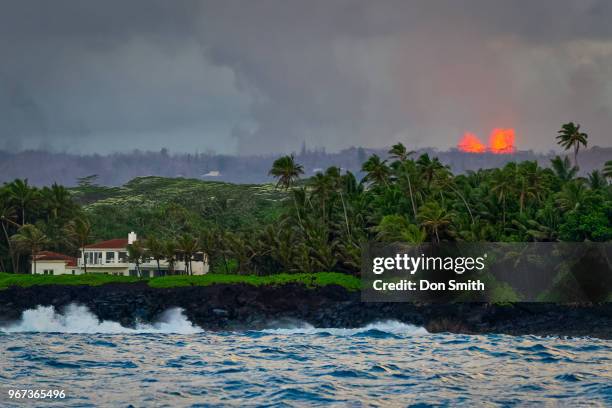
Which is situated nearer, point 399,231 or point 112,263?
point 399,231

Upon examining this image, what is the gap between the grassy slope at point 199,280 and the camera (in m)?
98.4

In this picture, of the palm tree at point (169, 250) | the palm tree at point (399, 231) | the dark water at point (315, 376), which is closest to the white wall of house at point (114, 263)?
the palm tree at point (169, 250)

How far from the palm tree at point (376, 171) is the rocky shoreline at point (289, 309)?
2194 cm

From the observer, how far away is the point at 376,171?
11350 centimetres

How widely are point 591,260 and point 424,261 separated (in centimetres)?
1825

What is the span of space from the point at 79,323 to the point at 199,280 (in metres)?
15.0

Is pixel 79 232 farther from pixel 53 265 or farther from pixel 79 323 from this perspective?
pixel 79 323

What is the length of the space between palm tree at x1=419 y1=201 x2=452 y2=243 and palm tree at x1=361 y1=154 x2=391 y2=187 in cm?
1868

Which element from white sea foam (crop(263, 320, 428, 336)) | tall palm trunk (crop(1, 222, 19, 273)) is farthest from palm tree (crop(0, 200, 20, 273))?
white sea foam (crop(263, 320, 428, 336))

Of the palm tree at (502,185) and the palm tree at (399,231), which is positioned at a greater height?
the palm tree at (502,185)

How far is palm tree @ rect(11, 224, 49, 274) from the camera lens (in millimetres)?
117500

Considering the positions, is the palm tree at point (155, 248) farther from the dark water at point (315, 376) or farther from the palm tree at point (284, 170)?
the dark water at point (315, 376)

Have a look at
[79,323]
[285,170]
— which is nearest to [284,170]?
[285,170]

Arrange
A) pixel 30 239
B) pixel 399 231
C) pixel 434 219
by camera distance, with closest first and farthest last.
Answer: pixel 434 219 < pixel 399 231 < pixel 30 239
